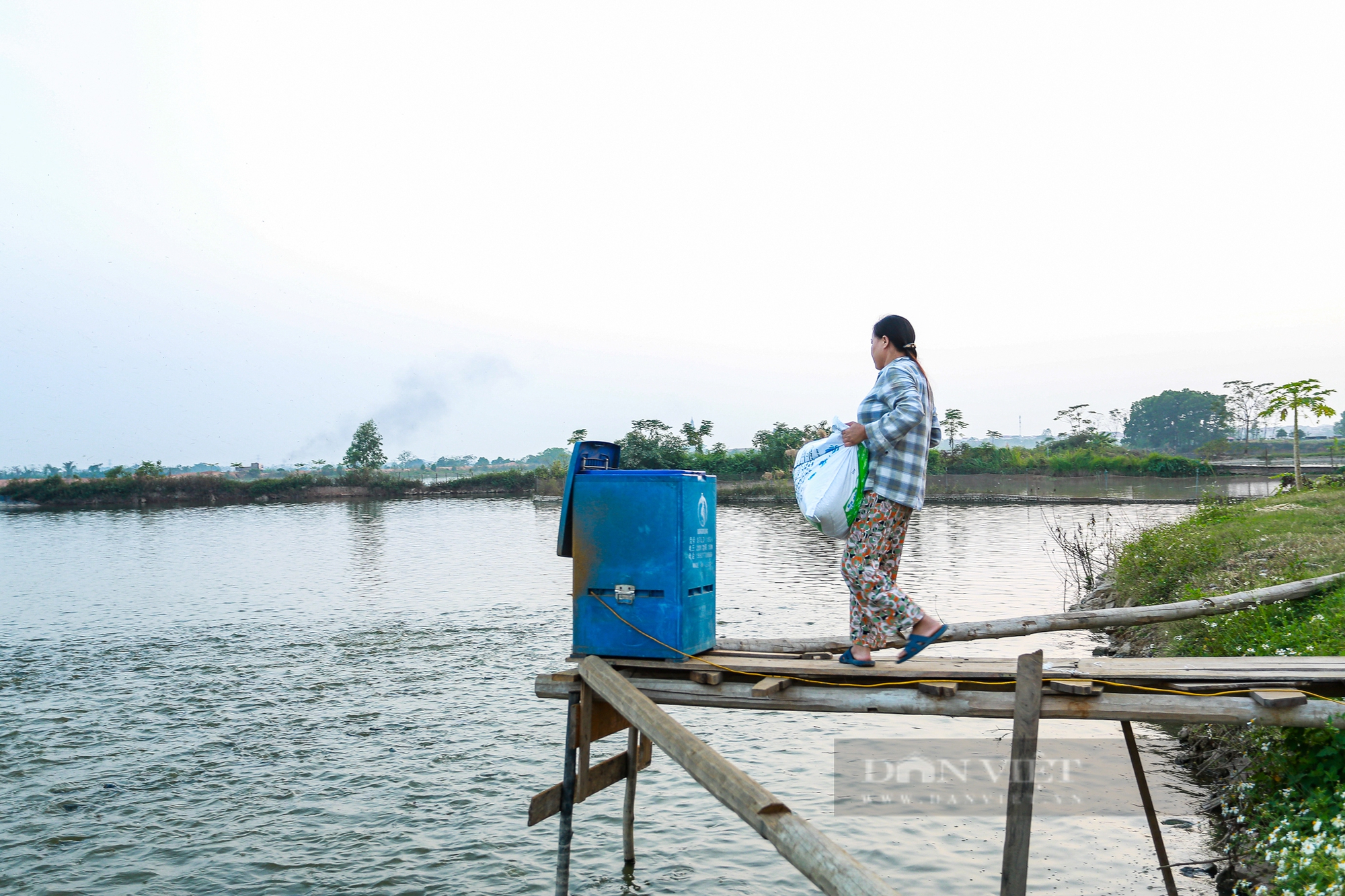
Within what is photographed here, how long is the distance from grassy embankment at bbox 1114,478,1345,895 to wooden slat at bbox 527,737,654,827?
339 cm

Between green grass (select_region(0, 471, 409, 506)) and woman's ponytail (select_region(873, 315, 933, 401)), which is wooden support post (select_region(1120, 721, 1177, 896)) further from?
green grass (select_region(0, 471, 409, 506))

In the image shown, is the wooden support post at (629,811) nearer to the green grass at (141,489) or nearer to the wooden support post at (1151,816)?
the wooden support post at (1151,816)

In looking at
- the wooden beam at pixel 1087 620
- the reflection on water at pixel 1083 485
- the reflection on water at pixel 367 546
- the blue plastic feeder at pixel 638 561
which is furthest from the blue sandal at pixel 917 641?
the reflection on water at pixel 1083 485

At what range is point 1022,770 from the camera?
3.83m

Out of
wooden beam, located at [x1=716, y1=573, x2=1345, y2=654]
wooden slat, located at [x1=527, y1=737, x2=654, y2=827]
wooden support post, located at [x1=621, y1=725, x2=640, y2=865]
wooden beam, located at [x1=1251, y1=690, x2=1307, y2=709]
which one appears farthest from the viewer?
wooden support post, located at [x1=621, y1=725, x2=640, y2=865]

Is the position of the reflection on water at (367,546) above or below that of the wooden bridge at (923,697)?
below

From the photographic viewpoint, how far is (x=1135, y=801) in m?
7.17

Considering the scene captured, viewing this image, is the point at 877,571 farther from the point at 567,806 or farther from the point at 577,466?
the point at 567,806

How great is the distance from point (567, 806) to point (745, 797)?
2.29 m

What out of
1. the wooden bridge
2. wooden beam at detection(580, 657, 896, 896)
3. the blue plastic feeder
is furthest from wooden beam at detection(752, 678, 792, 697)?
the blue plastic feeder

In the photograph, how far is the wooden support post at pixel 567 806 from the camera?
5309mm

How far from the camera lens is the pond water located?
6543 millimetres

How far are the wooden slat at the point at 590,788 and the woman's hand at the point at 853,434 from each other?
2.16 metres

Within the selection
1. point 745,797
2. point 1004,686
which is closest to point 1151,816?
point 1004,686
